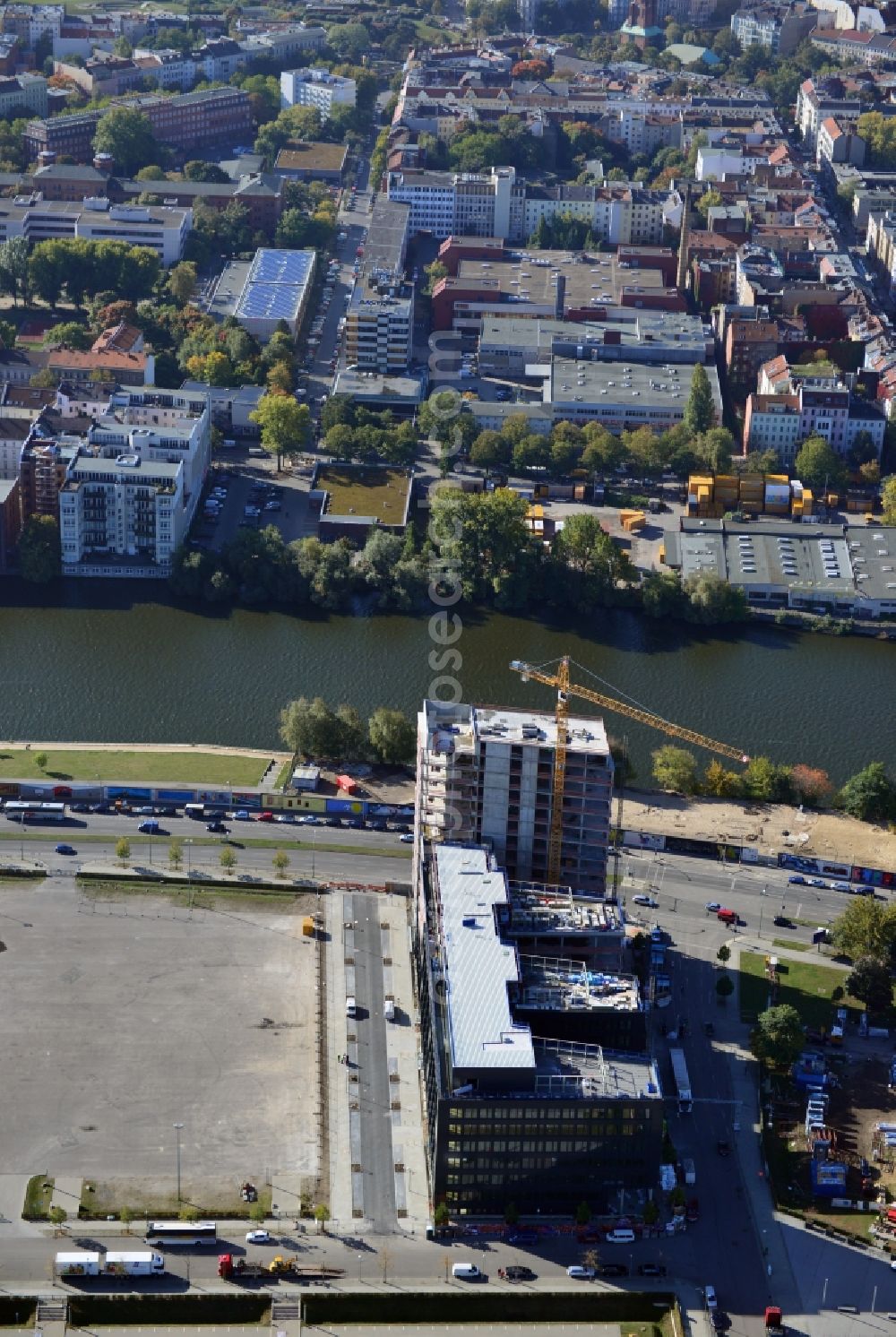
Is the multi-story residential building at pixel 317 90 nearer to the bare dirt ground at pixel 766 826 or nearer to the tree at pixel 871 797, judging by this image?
the bare dirt ground at pixel 766 826

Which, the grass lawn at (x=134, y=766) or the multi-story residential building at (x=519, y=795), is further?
the grass lawn at (x=134, y=766)

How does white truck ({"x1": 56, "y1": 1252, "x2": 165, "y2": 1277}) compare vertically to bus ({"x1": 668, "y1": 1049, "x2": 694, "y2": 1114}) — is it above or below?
below

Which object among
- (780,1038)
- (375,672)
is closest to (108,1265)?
(780,1038)

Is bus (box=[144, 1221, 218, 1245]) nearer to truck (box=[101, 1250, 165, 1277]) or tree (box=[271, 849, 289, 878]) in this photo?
truck (box=[101, 1250, 165, 1277])

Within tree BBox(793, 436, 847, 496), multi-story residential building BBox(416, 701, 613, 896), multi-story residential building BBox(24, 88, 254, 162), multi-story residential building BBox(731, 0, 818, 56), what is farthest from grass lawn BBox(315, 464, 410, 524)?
multi-story residential building BBox(731, 0, 818, 56)

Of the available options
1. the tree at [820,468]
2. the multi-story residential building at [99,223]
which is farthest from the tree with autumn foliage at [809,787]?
the multi-story residential building at [99,223]

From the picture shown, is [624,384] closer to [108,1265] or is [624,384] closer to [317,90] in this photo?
[317,90]
